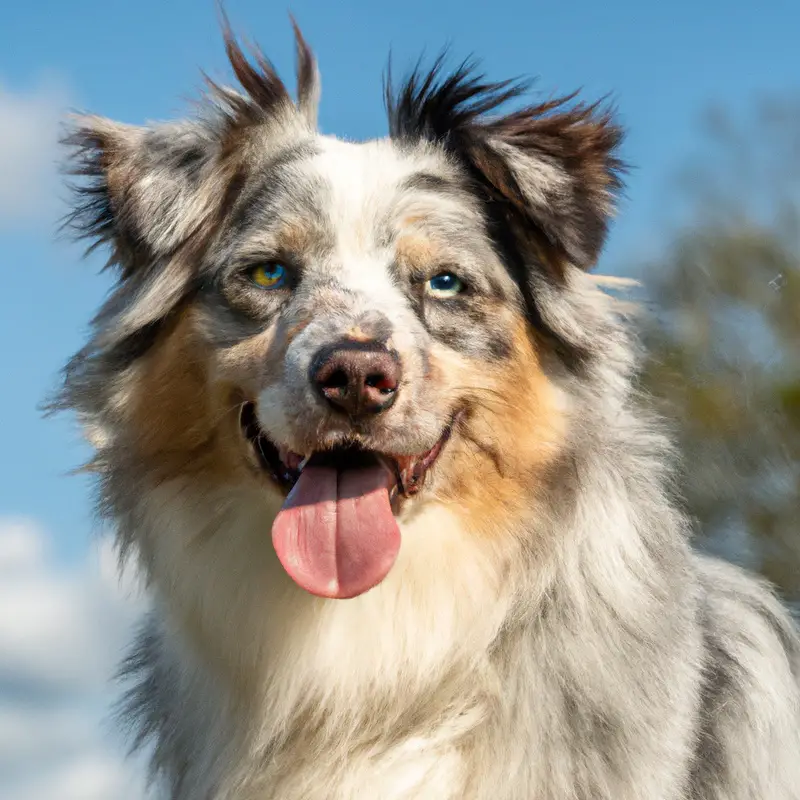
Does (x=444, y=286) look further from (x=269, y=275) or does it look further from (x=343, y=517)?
(x=343, y=517)

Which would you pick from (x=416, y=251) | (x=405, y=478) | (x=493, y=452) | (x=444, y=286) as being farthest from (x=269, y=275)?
(x=493, y=452)

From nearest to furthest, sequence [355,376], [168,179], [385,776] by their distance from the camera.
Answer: [355,376]
[385,776]
[168,179]

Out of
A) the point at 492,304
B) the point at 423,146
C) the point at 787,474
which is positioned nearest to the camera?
the point at 492,304

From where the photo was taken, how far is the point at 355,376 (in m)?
4.14

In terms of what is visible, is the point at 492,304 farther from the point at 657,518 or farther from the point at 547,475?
the point at 657,518

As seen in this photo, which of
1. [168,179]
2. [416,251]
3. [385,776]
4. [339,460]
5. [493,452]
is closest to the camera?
[385,776]

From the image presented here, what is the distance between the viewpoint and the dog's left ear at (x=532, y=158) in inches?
192

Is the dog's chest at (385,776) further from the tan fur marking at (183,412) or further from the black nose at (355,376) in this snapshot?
the black nose at (355,376)

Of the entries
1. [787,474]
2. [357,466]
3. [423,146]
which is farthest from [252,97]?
[787,474]

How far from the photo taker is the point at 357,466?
447cm

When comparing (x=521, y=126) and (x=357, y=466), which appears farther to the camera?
(x=521, y=126)

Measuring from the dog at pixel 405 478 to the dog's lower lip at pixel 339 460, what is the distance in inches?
0.5

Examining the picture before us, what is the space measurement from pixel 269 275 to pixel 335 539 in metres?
1.10

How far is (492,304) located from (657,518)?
1.07 m
